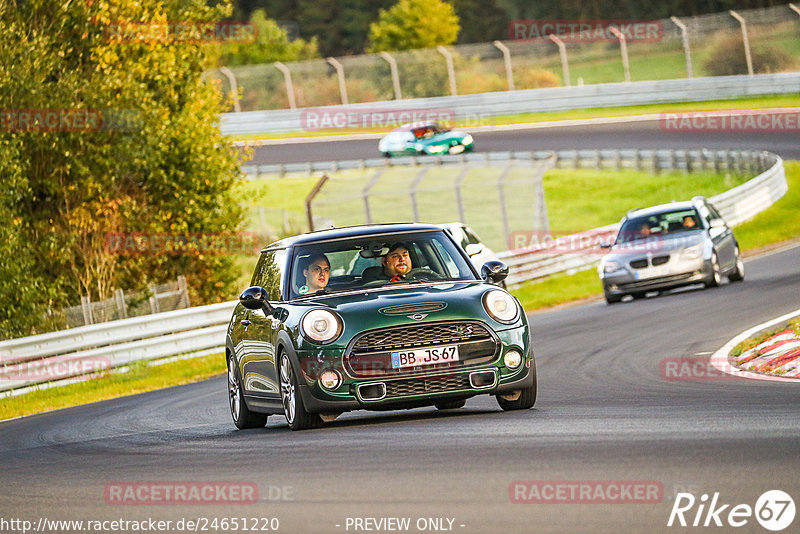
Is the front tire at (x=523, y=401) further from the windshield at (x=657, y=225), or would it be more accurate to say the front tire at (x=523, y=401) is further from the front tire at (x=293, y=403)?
the windshield at (x=657, y=225)

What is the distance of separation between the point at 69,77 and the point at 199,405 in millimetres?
12004

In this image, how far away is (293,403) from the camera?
32.6 ft

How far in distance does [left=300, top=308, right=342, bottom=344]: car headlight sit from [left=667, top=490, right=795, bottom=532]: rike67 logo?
13.1 feet

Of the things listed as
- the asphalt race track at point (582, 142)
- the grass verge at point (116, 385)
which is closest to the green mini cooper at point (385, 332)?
the grass verge at point (116, 385)

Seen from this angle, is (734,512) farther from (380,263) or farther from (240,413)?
(240,413)

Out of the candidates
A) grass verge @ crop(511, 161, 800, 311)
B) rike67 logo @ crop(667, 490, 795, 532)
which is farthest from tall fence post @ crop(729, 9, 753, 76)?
rike67 logo @ crop(667, 490, 795, 532)

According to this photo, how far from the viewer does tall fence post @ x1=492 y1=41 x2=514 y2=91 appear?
55.2 m

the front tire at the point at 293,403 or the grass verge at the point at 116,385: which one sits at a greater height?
the front tire at the point at 293,403

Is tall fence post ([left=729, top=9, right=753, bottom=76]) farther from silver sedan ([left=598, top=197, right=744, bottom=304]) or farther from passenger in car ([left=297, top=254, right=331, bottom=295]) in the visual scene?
passenger in car ([left=297, top=254, right=331, bottom=295])

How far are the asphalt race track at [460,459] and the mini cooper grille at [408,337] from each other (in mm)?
583

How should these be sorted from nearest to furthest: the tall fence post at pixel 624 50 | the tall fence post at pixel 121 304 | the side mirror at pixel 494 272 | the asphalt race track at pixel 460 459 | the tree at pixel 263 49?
the asphalt race track at pixel 460 459
the side mirror at pixel 494 272
the tall fence post at pixel 121 304
the tall fence post at pixel 624 50
the tree at pixel 263 49

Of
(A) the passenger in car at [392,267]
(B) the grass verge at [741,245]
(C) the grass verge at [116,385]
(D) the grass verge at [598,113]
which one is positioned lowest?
(B) the grass verge at [741,245]

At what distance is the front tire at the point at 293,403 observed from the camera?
32.2ft

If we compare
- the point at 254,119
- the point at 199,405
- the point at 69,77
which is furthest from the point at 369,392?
the point at 254,119
